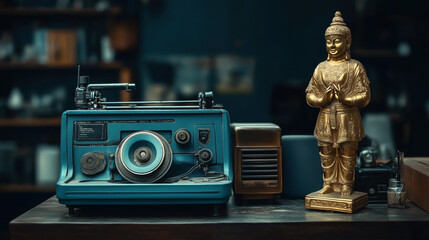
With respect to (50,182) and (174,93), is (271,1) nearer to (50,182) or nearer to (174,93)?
(174,93)

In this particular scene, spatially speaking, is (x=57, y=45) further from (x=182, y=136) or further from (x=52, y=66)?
(x=182, y=136)

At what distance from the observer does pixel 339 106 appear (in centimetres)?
161

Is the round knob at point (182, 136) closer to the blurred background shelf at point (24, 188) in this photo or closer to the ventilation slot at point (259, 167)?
the ventilation slot at point (259, 167)

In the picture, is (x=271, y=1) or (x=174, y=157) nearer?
(x=174, y=157)

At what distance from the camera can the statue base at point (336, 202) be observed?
157 centimetres

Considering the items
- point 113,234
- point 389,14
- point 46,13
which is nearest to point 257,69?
point 389,14

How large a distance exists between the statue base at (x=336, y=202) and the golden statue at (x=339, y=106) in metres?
0.02

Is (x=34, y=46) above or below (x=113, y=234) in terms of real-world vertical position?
above

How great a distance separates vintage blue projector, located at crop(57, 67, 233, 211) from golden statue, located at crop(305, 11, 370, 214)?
279 millimetres

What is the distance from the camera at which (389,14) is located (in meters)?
4.38

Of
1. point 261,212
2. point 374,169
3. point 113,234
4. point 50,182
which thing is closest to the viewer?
point 113,234

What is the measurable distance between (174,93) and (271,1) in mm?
1025

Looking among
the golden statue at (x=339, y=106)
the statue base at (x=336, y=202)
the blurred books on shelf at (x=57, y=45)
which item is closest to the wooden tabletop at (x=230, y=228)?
the statue base at (x=336, y=202)

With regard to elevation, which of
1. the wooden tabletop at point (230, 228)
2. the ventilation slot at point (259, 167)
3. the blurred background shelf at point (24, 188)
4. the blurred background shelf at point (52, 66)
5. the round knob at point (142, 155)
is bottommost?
the blurred background shelf at point (24, 188)
